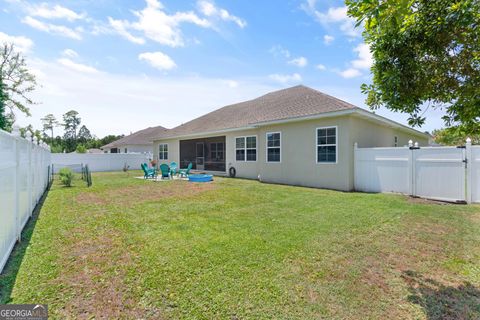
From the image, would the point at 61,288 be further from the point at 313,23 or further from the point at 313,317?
the point at 313,23

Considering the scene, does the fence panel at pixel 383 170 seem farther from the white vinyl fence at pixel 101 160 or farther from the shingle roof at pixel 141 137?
the shingle roof at pixel 141 137

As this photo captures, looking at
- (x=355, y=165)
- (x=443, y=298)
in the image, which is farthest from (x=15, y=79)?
(x=443, y=298)

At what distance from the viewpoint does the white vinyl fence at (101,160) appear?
23062 mm

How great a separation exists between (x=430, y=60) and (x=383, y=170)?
308 inches

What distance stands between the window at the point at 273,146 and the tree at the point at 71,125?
6186 cm

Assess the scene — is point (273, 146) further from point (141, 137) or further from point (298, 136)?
point (141, 137)

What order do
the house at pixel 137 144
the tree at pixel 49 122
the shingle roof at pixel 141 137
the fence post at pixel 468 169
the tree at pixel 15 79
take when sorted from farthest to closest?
the tree at pixel 49 122 → the shingle roof at pixel 141 137 → the house at pixel 137 144 → the tree at pixel 15 79 → the fence post at pixel 468 169

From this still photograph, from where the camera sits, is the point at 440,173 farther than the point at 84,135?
No

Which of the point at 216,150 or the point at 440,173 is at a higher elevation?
the point at 216,150

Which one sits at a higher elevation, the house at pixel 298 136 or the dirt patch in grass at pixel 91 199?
the house at pixel 298 136

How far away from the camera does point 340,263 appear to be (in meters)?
3.77

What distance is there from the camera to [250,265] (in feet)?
11.9

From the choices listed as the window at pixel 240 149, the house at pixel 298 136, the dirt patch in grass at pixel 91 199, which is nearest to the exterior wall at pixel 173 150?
the house at pixel 298 136

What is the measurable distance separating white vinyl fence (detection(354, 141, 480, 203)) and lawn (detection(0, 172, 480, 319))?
5.03 feet
